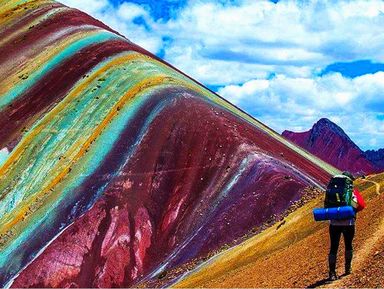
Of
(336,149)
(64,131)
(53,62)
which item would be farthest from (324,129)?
(64,131)

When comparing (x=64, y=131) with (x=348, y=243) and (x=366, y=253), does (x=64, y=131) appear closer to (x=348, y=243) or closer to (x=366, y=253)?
(x=366, y=253)

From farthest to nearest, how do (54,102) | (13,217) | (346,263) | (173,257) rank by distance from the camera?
1. (54,102)
2. (13,217)
3. (173,257)
4. (346,263)

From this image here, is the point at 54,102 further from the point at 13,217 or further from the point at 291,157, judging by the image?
the point at 291,157

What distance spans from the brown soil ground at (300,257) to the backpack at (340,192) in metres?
1.96

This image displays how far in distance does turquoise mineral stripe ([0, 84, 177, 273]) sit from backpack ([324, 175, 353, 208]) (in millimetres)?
23579

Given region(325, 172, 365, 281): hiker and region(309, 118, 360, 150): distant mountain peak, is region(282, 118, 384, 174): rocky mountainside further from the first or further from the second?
region(325, 172, 365, 281): hiker

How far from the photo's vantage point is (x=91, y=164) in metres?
40.7

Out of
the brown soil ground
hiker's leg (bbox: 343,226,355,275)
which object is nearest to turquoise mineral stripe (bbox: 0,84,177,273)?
the brown soil ground

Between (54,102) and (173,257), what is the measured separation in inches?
712

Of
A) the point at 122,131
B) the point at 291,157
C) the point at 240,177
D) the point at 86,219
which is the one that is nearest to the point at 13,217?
the point at 86,219

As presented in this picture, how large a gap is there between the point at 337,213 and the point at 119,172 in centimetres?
2548

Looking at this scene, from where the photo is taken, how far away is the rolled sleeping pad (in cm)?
1545

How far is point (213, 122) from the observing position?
42969mm

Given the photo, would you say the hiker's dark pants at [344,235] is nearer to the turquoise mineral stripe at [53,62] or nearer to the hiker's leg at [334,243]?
the hiker's leg at [334,243]
